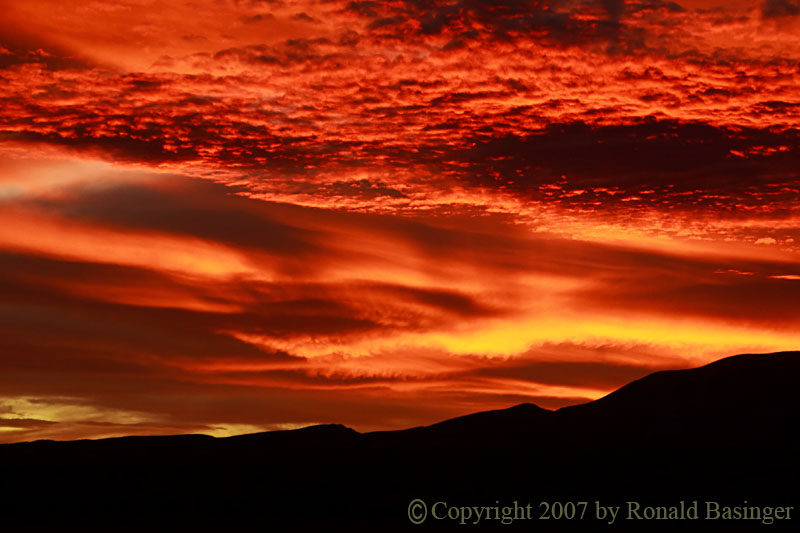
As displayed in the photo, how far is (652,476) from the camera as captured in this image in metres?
155

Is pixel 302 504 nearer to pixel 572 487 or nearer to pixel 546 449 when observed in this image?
pixel 572 487

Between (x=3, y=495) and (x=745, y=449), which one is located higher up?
(x=745, y=449)

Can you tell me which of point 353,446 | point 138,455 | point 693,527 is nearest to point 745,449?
point 693,527

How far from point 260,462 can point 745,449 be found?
9674 cm

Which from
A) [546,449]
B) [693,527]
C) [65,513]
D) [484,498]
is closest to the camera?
[693,527]

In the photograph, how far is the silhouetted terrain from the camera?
134m

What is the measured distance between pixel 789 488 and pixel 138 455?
123m

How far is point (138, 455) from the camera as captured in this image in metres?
175

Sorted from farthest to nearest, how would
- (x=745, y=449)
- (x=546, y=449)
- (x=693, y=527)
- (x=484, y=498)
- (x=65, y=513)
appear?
(x=546, y=449), (x=745, y=449), (x=484, y=498), (x=65, y=513), (x=693, y=527)

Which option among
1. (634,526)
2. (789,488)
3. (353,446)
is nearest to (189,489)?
(353,446)

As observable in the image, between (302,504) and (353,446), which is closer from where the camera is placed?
(302,504)

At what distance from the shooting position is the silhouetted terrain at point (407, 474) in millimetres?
133625

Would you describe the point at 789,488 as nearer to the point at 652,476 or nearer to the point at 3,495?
the point at 652,476

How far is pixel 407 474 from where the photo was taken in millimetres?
162750
